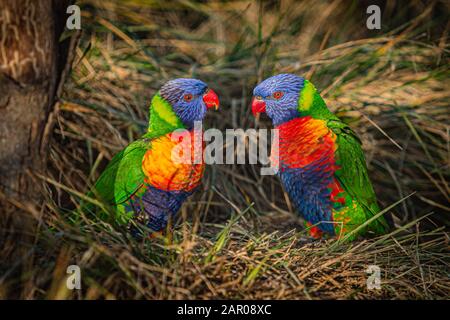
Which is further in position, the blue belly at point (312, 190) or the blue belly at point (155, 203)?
the blue belly at point (312, 190)

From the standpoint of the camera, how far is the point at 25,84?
198 cm

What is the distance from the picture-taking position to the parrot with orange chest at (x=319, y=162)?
274cm

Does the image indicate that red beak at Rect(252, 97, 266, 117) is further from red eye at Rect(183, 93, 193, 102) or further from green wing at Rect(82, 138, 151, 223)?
green wing at Rect(82, 138, 151, 223)

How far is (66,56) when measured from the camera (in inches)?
84.9

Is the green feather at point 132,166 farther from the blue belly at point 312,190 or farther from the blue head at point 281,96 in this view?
the blue belly at point 312,190

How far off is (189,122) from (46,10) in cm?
102

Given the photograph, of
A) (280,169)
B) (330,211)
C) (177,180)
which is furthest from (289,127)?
(177,180)

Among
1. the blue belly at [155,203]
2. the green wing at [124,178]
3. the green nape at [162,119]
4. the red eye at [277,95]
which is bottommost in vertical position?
the blue belly at [155,203]

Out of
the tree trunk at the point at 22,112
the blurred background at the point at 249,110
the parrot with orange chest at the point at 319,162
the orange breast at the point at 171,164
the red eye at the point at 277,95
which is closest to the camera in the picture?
the tree trunk at the point at 22,112

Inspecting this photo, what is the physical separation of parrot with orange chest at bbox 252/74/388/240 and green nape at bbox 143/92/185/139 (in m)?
0.59

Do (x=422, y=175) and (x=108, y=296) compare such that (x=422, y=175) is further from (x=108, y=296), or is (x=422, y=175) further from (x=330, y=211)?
(x=108, y=296)

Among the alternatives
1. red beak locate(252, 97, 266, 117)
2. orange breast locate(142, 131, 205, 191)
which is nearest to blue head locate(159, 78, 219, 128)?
orange breast locate(142, 131, 205, 191)

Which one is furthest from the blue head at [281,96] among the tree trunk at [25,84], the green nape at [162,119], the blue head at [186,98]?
the tree trunk at [25,84]

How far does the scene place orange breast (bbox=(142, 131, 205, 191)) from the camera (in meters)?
2.60
